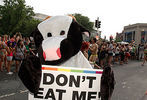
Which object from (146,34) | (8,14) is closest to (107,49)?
(8,14)

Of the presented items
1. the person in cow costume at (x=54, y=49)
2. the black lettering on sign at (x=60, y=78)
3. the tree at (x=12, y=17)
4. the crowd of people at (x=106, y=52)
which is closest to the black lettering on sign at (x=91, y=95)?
the black lettering on sign at (x=60, y=78)

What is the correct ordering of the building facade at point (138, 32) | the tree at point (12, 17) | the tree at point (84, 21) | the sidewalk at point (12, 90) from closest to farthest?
1. the sidewalk at point (12, 90)
2. the tree at point (12, 17)
3. the tree at point (84, 21)
4. the building facade at point (138, 32)

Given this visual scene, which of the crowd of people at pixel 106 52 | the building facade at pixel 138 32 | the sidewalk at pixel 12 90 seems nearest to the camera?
the sidewalk at pixel 12 90

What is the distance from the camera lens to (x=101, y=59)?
8.40 m

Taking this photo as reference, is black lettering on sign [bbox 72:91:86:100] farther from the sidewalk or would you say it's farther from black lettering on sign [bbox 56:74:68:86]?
the sidewalk

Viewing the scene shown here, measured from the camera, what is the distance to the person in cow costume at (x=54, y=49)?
1.39 meters

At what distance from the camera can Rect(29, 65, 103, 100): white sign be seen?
58.3 inches

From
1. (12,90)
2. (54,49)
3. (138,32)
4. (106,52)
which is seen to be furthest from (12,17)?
(138,32)

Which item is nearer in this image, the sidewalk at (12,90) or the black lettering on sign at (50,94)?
the black lettering on sign at (50,94)

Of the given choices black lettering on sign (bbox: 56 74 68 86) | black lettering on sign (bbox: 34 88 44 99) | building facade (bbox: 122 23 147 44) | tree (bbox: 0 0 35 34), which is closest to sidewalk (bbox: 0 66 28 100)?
black lettering on sign (bbox: 34 88 44 99)

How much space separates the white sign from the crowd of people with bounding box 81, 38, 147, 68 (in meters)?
2.70

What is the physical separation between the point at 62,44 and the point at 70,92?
52 cm

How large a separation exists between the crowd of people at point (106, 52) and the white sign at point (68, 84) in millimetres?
2703

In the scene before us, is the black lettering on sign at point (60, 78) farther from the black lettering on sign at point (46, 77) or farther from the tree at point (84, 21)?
the tree at point (84, 21)
